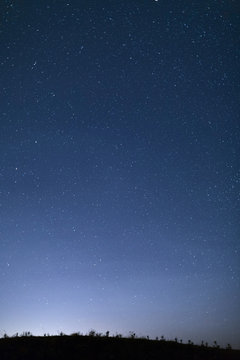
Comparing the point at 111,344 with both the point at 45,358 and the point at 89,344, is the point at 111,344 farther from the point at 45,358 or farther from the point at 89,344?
the point at 45,358

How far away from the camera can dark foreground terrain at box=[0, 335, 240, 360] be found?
40.8 feet

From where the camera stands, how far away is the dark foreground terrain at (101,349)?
40.8ft

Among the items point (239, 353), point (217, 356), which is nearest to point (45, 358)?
point (217, 356)

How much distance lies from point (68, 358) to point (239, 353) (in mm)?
6350

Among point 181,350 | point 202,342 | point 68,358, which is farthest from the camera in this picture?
point 202,342

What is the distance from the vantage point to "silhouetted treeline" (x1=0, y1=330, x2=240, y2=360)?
12.4 m

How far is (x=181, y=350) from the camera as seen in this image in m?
13.0

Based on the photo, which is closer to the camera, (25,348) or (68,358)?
(68,358)

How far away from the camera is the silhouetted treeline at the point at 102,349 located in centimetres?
1243

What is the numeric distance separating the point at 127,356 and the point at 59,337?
3.41m

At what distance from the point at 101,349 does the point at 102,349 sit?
0.12 feet

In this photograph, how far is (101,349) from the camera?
13.0 metres

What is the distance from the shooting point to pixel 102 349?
13.0m

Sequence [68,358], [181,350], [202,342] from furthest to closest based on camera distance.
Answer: [202,342], [181,350], [68,358]
